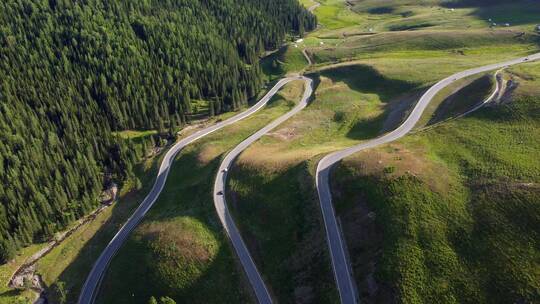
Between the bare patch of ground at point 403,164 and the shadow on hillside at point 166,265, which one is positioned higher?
the bare patch of ground at point 403,164

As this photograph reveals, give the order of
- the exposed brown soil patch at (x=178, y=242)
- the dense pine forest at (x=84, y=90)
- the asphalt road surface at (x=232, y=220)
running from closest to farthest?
1. the asphalt road surface at (x=232, y=220)
2. the exposed brown soil patch at (x=178, y=242)
3. the dense pine forest at (x=84, y=90)

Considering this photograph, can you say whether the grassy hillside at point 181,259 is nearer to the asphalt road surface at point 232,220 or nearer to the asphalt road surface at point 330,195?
the asphalt road surface at point 232,220

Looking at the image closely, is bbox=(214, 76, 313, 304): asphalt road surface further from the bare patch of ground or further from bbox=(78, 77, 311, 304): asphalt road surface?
the bare patch of ground

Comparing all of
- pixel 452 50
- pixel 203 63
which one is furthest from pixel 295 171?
pixel 452 50

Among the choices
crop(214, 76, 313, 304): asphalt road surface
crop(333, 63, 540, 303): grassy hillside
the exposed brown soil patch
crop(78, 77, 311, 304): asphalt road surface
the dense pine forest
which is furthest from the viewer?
the dense pine forest

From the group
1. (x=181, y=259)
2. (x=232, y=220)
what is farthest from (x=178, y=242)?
(x=232, y=220)

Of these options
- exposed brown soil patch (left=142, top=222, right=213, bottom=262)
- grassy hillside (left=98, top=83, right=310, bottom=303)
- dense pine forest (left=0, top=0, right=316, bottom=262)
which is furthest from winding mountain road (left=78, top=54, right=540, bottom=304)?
dense pine forest (left=0, top=0, right=316, bottom=262)

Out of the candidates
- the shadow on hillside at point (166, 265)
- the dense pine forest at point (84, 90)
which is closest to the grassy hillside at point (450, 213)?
the shadow on hillside at point (166, 265)
